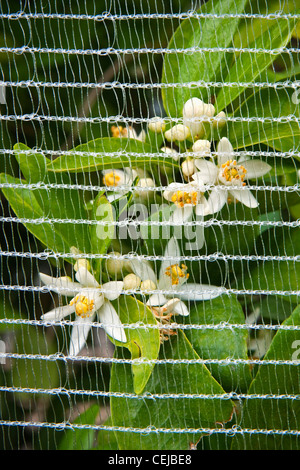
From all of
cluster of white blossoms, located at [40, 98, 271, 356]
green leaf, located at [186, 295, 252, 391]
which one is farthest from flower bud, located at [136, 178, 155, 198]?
green leaf, located at [186, 295, 252, 391]

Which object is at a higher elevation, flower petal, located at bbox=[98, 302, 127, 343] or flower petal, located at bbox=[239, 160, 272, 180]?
flower petal, located at bbox=[239, 160, 272, 180]

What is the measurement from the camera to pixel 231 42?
0.44 m

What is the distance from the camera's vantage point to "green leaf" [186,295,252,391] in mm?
441

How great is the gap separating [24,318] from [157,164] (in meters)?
0.19

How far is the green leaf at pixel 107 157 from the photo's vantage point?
42 centimetres

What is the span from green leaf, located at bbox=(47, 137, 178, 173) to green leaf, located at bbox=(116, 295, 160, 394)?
12 centimetres

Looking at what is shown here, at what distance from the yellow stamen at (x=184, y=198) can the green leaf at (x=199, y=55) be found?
0.07m

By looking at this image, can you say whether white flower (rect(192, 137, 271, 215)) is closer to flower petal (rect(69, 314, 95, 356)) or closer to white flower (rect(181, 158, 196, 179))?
white flower (rect(181, 158, 196, 179))

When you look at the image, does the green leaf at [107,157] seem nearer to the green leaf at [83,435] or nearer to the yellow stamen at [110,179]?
the yellow stamen at [110,179]

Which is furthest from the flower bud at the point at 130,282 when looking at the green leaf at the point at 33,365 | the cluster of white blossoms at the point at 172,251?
the green leaf at the point at 33,365

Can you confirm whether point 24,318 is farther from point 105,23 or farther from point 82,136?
point 105,23

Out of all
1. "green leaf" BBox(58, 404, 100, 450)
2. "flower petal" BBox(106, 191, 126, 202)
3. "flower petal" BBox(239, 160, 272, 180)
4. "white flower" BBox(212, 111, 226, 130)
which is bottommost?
"green leaf" BBox(58, 404, 100, 450)

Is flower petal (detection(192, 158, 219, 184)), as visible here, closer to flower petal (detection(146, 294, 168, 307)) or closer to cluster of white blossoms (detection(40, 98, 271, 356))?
cluster of white blossoms (detection(40, 98, 271, 356))

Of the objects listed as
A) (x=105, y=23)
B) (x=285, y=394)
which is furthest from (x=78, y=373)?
(x=105, y=23)
